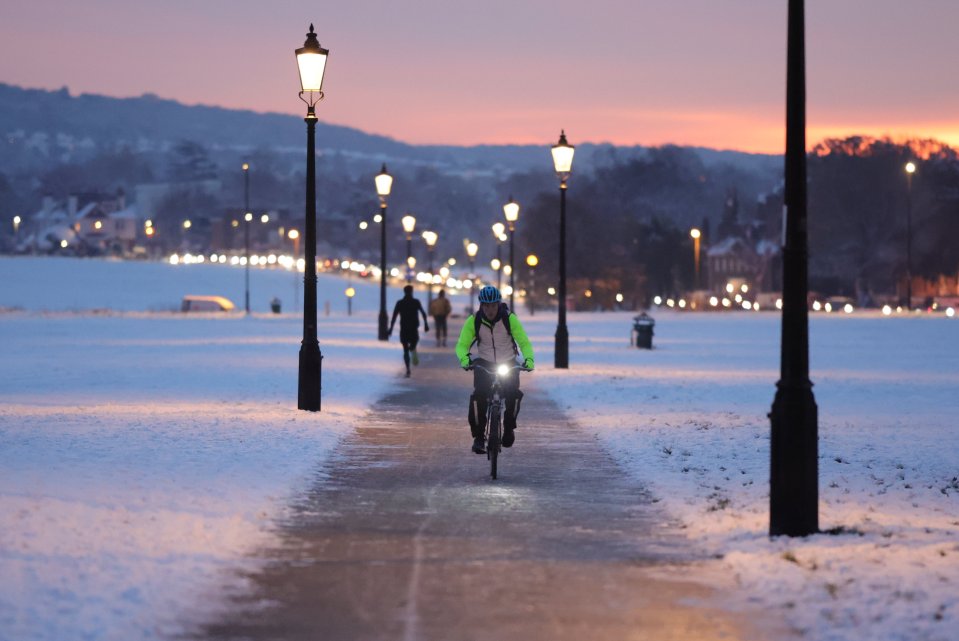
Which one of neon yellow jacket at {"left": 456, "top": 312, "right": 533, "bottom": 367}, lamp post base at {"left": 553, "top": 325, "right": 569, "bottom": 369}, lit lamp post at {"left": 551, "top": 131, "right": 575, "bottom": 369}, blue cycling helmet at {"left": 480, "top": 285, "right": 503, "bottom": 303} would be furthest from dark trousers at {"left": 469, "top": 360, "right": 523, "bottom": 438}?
lamp post base at {"left": 553, "top": 325, "right": 569, "bottom": 369}

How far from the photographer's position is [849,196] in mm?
129375

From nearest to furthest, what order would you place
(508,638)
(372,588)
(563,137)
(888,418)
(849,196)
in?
1. (508,638)
2. (372,588)
3. (888,418)
4. (563,137)
5. (849,196)

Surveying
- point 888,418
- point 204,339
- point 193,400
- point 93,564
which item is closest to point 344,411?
point 193,400

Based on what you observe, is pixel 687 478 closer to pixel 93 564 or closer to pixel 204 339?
pixel 93 564

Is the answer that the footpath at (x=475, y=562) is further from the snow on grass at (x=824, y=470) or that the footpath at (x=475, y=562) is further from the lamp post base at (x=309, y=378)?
the lamp post base at (x=309, y=378)

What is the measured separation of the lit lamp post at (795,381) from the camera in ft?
33.2

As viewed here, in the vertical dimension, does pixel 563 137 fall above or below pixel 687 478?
above

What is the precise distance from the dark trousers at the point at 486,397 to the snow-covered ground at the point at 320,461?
146 centimetres

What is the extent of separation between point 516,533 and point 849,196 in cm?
12356

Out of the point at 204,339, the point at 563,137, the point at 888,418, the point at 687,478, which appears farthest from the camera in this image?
the point at 204,339

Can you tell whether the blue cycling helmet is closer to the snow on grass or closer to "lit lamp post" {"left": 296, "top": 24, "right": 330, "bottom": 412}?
the snow on grass

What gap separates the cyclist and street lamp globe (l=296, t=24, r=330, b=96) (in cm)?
714

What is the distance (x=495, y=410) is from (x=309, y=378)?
6976mm

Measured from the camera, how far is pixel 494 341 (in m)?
14.3
